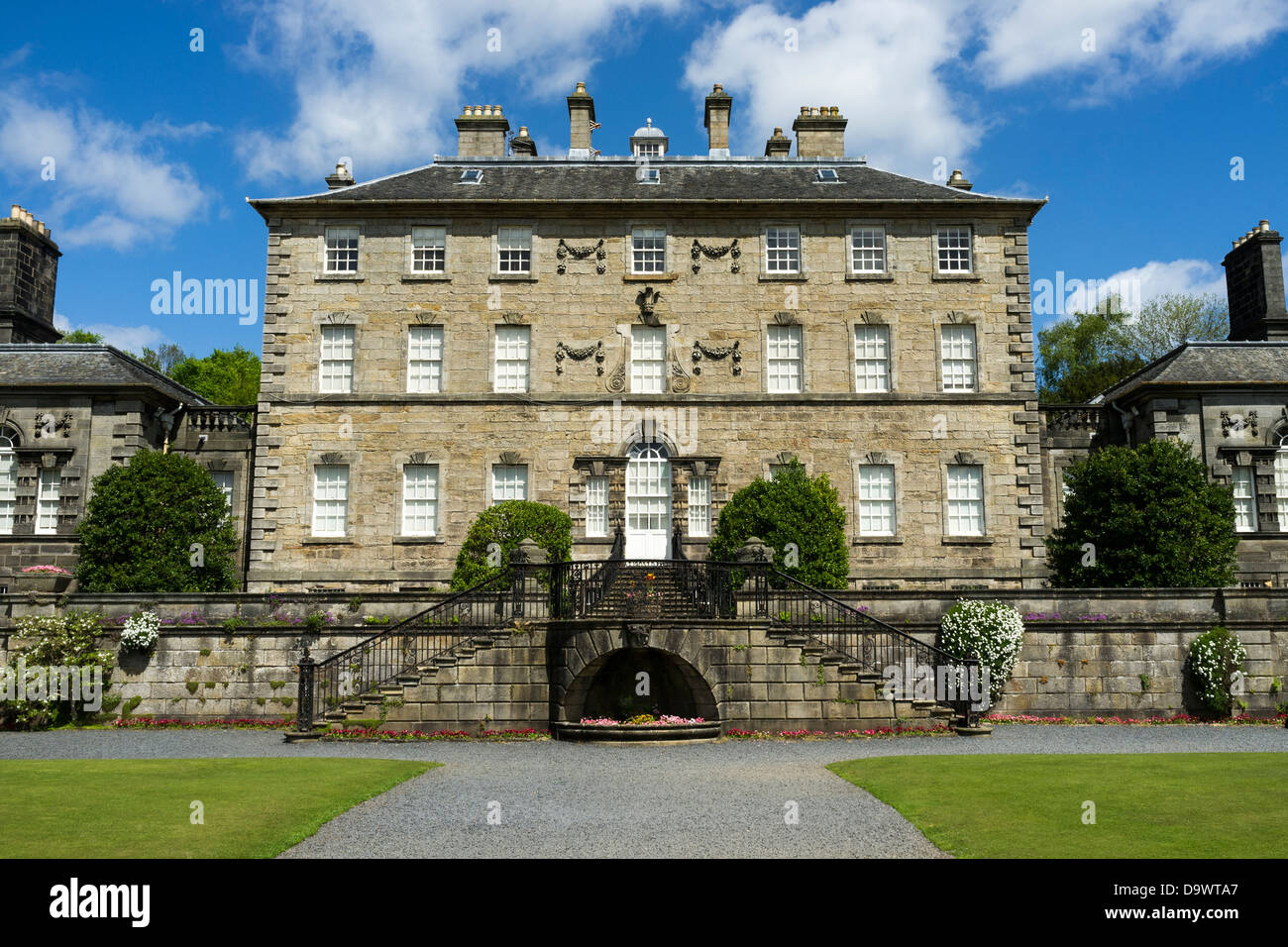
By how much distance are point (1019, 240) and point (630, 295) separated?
36.3 ft

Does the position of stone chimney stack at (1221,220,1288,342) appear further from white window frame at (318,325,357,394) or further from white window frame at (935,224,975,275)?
white window frame at (318,325,357,394)

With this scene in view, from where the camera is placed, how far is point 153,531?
85.9ft

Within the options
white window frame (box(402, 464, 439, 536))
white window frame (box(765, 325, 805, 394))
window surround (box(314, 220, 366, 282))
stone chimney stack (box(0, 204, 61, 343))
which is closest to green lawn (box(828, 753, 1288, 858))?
white window frame (box(765, 325, 805, 394))

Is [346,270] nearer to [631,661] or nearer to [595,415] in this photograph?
[595,415]

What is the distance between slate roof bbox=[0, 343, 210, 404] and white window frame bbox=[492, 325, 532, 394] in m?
9.13

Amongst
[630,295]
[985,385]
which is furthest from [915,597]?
[630,295]

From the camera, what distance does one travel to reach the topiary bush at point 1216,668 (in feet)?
72.5

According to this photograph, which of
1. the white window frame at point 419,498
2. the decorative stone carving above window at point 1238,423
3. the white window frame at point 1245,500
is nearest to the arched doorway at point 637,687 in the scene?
the white window frame at point 419,498

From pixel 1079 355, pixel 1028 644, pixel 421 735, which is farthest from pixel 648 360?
pixel 1079 355

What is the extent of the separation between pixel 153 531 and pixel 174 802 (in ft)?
53.7

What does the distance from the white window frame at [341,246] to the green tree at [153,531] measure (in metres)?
7.04

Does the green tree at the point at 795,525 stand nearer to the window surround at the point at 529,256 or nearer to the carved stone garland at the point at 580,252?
the carved stone garland at the point at 580,252
